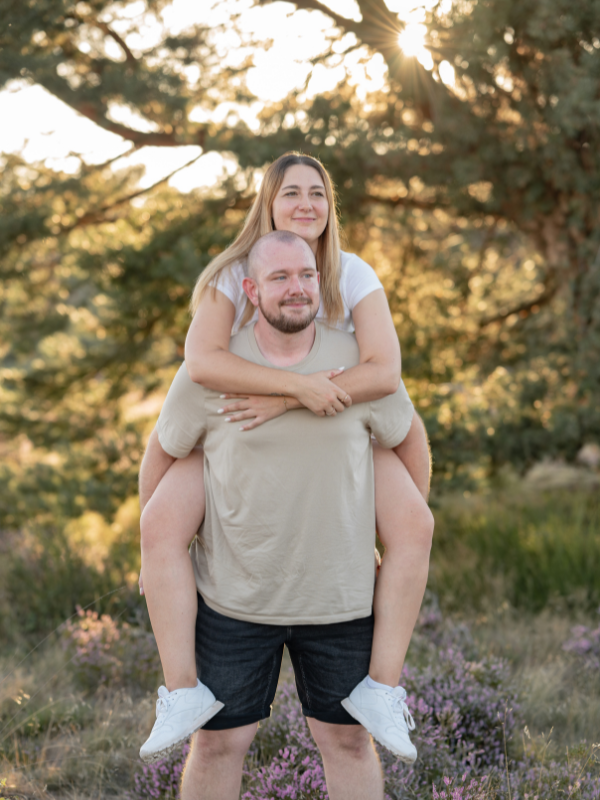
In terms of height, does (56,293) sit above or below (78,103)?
below

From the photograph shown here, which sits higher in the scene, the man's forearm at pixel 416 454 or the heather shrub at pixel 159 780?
the man's forearm at pixel 416 454

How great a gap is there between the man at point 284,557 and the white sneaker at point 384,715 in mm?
22

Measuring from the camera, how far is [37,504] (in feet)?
23.0

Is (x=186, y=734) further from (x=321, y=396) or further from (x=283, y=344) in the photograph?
(x=283, y=344)

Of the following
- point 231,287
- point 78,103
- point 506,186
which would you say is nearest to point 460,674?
point 231,287

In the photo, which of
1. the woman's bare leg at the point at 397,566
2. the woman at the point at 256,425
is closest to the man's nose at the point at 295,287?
the woman at the point at 256,425

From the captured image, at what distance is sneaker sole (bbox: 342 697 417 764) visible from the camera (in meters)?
2.00

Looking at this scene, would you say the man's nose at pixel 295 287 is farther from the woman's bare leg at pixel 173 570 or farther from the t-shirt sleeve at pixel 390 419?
the woman's bare leg at pixel 173 570

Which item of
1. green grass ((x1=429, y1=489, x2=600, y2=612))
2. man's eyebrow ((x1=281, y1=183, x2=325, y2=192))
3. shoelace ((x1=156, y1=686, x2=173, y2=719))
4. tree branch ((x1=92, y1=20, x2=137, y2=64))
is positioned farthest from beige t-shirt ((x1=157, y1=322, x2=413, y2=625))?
tree branch ((x1=92, y1=20, x2=137, y2=64))

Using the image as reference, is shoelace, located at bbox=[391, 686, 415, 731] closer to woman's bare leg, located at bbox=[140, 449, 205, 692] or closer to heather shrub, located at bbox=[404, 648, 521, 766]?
Answer: woman's bare leg, located at bbox=[140, 449, 205, 692]

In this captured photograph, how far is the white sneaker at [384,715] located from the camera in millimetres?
2012

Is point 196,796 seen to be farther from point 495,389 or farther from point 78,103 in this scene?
point 78,103

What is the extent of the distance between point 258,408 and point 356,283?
0.65 metres

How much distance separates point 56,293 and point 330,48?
407 centimetres
